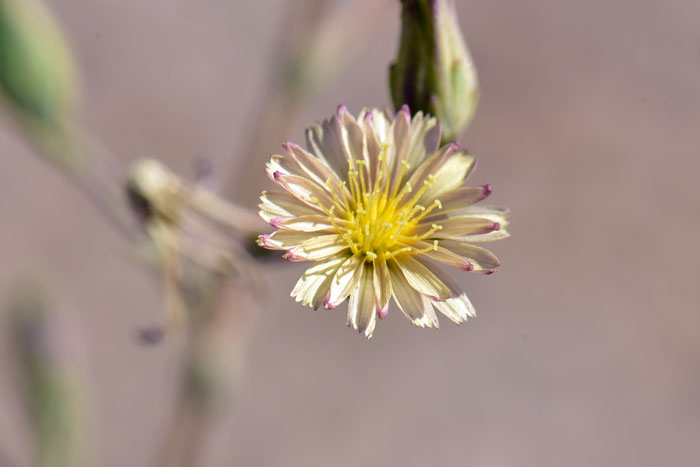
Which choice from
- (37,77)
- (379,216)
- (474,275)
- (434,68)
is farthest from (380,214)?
(474,275)

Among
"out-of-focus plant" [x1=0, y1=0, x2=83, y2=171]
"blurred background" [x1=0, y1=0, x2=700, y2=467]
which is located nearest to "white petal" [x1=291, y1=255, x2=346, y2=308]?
"out-of-focus plant" [x1=0, y1=0, x2=83, y2=171]

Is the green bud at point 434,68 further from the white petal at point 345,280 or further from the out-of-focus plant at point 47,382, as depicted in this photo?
the out-of-focus plant at point 47,382

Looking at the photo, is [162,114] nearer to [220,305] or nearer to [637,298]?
[220,305]

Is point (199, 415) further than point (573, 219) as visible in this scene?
No

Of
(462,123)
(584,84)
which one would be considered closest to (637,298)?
(584,84)

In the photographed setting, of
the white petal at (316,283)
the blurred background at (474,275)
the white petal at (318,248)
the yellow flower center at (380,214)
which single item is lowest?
the white petal at (316,283)

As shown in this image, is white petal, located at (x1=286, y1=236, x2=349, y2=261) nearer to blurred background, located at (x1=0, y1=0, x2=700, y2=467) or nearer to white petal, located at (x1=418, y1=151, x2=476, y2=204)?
white petal, located at (x1=418, y1=151, x2=476, y2=204)

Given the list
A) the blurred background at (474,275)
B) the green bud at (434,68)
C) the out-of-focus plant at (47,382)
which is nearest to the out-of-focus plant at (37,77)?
the out-of-focus plant at (47,382)
